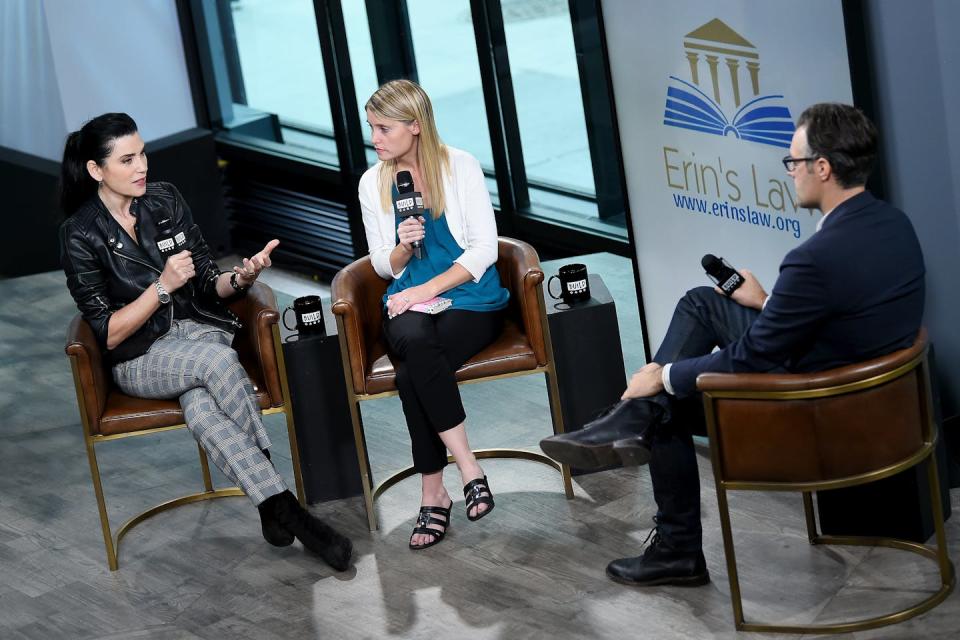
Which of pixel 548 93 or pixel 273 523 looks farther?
pixel 548 93

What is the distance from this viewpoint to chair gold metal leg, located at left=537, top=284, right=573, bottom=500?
13.6ft

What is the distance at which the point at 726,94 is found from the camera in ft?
13.5

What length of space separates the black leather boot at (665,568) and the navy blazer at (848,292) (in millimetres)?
682

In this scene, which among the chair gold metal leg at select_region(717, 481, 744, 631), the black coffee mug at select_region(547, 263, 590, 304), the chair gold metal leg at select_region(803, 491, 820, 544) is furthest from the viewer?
the black coffee mug at select_region(547, 263, 590, 304)

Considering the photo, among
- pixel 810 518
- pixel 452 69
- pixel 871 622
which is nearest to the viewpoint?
pixel 871 622

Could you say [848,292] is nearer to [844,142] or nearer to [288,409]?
[844,142]

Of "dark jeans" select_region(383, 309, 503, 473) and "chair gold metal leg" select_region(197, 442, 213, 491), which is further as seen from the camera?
"chair gold metal leg" select_region(197, 442, 213, 491)

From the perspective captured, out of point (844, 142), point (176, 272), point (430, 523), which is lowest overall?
point (430, 523)

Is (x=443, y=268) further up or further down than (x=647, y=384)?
further up

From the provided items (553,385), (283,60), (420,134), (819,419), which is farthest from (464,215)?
(283,60)

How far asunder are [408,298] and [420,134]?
505 mm

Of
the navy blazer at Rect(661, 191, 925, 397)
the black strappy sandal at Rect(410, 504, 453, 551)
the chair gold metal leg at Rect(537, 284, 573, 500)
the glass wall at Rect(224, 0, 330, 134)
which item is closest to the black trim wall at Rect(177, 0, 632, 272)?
the glass wall at Rect(224, 0, 330, 134)

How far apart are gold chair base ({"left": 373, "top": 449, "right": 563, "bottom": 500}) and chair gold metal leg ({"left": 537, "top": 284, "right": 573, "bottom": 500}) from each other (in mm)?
190

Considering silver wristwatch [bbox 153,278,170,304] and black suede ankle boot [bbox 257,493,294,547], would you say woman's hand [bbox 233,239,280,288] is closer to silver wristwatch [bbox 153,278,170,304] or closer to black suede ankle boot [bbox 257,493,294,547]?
silver wristwatch [bbox 153,278,170,304]
